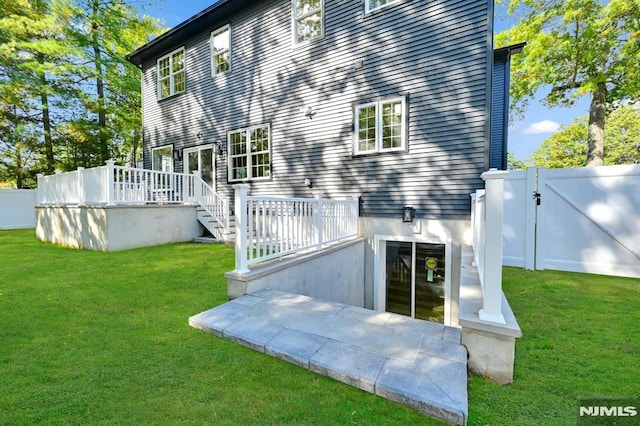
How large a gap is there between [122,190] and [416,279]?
7200mm

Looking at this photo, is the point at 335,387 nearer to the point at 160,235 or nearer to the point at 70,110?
the point at 160,235

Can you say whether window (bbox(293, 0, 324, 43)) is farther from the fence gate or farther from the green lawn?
the green lawn

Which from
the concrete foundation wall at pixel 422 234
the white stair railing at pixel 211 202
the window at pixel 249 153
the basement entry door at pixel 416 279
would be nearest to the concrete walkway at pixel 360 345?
the concrete foundation wall at pixel 422 234

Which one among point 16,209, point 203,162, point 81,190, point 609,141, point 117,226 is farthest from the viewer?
point 609,141

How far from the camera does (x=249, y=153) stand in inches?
328

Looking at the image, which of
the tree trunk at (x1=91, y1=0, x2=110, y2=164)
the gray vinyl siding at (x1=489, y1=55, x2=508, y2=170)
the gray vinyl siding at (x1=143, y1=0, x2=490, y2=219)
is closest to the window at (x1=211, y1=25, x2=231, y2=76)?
the gray vinyl siding at (x1=143, y1=0, x2=490, y2=219)

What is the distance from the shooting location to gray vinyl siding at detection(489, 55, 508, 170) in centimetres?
756

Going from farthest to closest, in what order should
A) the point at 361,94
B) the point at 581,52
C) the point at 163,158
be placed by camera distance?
the point at 581,52 → the point at 163,158 → the point at 361,94

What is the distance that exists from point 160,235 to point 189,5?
11.5 meters

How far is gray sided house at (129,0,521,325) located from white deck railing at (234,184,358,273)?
4.23ft

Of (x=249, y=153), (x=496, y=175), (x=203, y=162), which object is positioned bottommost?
(x=496, y=175)

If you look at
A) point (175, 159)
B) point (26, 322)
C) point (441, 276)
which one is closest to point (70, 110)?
point (175, 159)

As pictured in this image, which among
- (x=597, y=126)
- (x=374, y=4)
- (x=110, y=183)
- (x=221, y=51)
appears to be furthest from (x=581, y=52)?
(x=110, y=183)

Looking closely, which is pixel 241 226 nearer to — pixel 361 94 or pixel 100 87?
pixel 361 94
